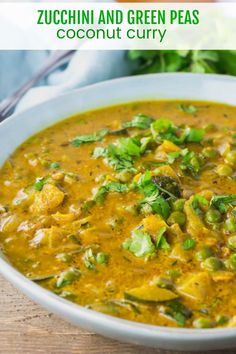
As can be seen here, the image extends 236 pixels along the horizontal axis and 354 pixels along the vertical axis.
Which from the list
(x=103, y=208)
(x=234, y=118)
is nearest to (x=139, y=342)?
(x=103, y=208)

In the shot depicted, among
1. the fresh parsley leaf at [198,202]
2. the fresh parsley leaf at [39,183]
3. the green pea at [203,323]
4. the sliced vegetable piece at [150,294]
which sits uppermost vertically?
the fresh parsley leaf at [39,183]

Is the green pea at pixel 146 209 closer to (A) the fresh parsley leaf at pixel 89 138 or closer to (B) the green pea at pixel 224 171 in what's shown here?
(B) the green pea at pixel 224 171

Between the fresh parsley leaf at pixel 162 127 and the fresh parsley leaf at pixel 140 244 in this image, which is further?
the fresh parsley leaf at pixel 162 127

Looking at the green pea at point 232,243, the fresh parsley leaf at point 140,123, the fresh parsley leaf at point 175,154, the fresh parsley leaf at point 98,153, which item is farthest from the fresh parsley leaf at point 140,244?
the fresh parsley leaf at point 140,123

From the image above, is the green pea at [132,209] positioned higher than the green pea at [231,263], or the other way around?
the green pea at [132,209]

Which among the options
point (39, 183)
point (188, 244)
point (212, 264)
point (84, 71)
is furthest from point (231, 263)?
point (84, 71)

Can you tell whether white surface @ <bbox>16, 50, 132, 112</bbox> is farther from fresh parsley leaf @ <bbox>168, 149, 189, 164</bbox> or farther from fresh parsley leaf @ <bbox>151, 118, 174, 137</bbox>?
fresh parsley leaf @ <bbox>168, 149, 189, 164</bbox>

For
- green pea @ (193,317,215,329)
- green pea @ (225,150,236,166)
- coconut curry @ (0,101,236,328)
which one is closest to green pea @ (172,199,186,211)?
coconut curry @ (0,101,236,328)

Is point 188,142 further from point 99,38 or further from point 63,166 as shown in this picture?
point 99,38
